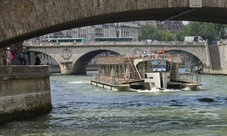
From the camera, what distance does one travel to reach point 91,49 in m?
88.1

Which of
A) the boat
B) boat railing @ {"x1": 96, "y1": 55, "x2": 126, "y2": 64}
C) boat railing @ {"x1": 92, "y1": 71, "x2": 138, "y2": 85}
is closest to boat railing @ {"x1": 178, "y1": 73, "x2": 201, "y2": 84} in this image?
the boat

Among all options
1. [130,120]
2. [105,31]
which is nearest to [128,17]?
[130,120]

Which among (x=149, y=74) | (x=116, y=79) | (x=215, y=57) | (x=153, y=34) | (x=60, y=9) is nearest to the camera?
(x=60, y=9)

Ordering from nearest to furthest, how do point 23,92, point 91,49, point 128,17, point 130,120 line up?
1. point 128,17
2. point 23,92
3. point 130,120
4. point 91,49

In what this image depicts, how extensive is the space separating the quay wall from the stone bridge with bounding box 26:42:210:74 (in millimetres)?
60441

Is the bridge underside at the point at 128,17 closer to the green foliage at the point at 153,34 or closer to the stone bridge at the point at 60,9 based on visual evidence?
the stone bridge at the point at 60,9

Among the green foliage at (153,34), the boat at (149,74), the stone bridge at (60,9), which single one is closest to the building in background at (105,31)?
the green foliage at (153,34)

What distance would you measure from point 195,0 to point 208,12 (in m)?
2.79

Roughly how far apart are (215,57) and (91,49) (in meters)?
19.5

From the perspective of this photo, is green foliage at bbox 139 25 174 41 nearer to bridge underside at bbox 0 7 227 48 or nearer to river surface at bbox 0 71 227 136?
river surface at bbox 0 71 227 136

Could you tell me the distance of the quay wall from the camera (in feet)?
70.1

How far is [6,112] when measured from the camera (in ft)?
70.6

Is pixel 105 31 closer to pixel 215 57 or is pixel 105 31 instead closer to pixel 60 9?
pixel 215 57

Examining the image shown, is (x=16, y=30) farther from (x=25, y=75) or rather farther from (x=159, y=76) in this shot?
(x=159, y=76)
